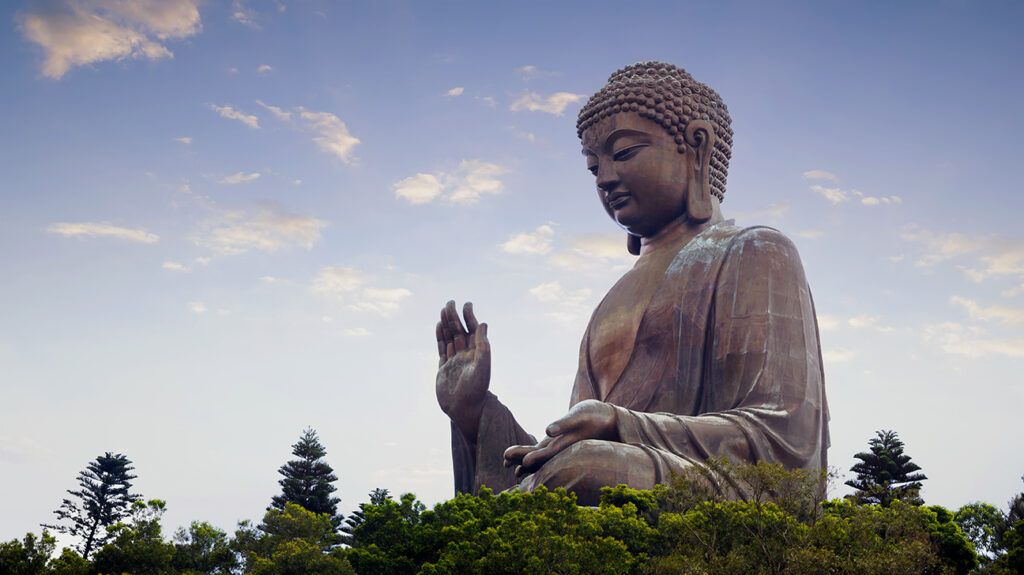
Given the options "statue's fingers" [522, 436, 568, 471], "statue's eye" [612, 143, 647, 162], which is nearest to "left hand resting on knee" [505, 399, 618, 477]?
"statue's fingers" [522, 436, 568, 471]

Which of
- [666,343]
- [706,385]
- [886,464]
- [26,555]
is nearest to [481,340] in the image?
[666,343]

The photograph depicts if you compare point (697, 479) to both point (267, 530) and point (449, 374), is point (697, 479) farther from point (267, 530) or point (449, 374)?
point (267, 530)

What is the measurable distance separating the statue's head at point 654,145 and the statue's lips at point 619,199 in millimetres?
10

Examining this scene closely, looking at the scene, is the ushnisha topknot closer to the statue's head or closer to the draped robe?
the statue's head

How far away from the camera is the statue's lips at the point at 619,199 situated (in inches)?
515

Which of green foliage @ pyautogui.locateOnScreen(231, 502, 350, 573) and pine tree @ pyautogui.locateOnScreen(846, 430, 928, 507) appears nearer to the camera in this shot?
A: green foliage @ pyautogui.locateOnScreen(231, 502, 350, 573)

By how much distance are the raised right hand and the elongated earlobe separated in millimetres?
2401

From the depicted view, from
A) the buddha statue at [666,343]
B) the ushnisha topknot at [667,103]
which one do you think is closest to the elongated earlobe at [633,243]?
the buddha statue at [666,343]

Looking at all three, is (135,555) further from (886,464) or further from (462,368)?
(886,464)

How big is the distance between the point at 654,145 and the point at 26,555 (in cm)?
727

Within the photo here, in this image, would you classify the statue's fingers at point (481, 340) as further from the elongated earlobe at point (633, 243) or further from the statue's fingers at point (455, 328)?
the elongated earlobe at point (633, 243)

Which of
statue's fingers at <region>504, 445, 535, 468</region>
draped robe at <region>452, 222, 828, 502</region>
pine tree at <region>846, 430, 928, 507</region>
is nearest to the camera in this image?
draped robe at <region>452, 222, 828, 502</region>

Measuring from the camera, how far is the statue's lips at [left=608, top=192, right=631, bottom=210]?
1308cm

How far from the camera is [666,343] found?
12234mm
